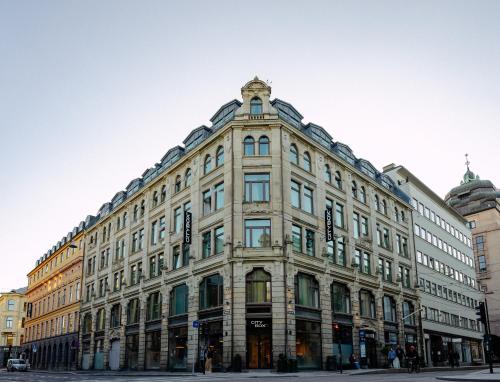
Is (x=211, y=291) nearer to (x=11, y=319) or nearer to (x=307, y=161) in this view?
(x=307, y=161)

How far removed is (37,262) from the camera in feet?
307

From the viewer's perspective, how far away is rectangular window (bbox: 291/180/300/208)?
38.0 metres

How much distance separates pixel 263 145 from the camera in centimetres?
3822

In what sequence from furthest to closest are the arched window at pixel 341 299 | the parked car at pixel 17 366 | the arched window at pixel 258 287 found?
the parked car at pixel 17 366, the arched window at pixel 341 299, the arched window at pixel 258 287

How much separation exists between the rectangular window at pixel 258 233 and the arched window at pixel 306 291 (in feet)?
11.2

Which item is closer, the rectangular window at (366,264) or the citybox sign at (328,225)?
the citybox sign at (328,225)

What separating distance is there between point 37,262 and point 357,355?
71290mm

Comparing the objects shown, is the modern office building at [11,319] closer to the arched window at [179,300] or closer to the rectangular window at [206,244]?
the arched window at [179,300]

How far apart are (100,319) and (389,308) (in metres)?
30.4

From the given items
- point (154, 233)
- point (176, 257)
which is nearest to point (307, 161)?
point (176, 257)

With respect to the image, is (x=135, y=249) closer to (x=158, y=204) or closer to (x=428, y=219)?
(x=158, y=204)

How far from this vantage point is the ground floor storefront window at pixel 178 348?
38.4 metres

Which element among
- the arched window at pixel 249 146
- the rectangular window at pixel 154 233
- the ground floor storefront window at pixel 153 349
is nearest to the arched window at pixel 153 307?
the ground floor storefront window at pixel 153 349

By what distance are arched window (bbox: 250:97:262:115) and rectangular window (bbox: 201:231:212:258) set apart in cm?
972
